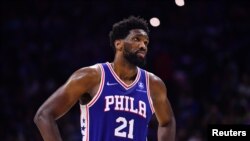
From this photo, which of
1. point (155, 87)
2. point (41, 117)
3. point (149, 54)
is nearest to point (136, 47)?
point (155, 87)

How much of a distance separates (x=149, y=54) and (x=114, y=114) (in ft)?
17.4

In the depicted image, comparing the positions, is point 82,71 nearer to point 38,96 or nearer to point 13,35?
→ point 38,96

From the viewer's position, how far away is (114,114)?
4.30m

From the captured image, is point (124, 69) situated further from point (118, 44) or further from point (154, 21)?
point (154, 21)

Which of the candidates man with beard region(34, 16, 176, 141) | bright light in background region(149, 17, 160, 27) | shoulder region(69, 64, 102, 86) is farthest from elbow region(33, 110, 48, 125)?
bright light in background region(149, 17, 160, 27)

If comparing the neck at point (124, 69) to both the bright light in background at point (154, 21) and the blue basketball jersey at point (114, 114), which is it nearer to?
the blue basketball jersey at point (114, 114)

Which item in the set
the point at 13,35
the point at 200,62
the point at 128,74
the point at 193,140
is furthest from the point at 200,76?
the point at 128,74

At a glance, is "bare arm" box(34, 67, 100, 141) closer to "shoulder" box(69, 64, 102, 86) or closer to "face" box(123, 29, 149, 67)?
"shoulder" box(69, 64, 102, 86)

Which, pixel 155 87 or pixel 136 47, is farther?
pixel 155 87

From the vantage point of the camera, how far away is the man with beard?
4234 mm

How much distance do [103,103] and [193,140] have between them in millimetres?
3641

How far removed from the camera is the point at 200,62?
9.24 meters

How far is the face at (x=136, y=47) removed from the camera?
4422 millimetres

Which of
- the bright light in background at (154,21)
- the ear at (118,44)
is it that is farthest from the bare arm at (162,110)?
the bright light in background at (154,21)
